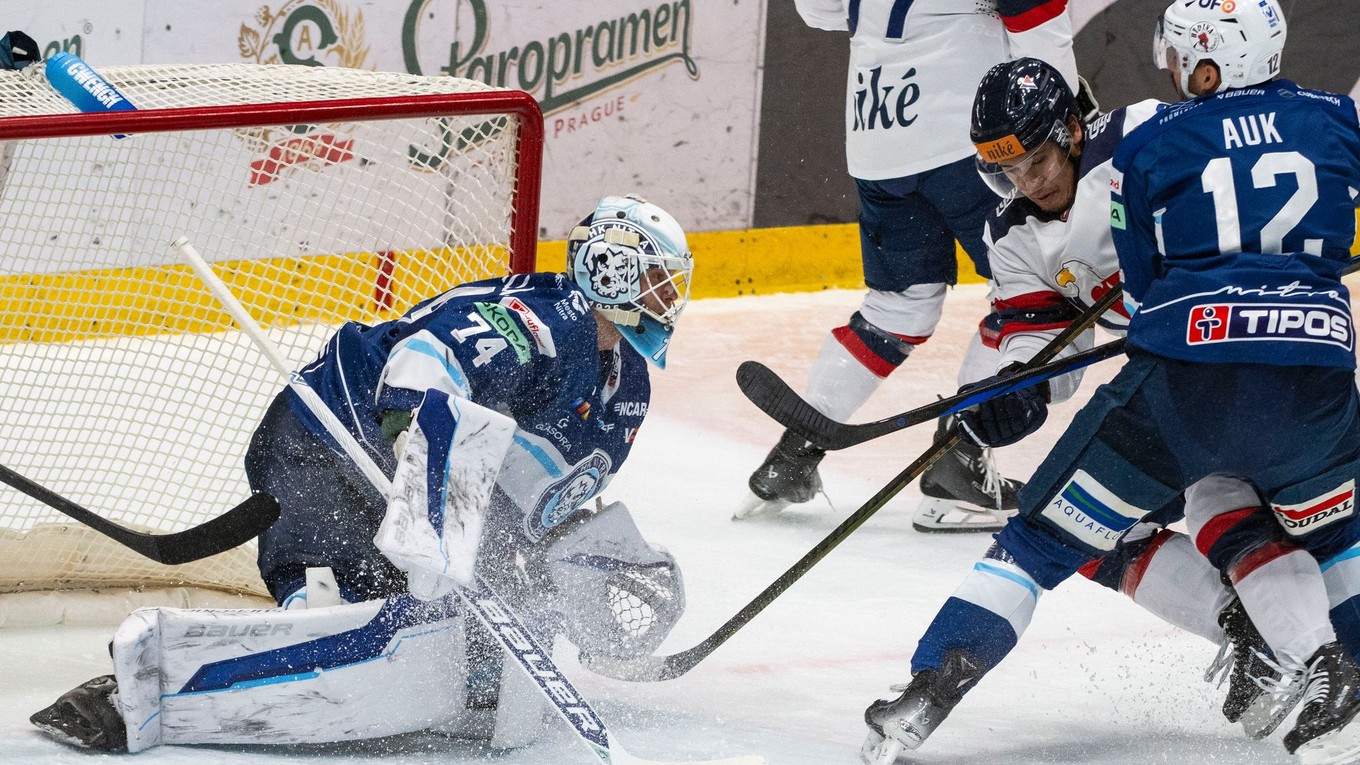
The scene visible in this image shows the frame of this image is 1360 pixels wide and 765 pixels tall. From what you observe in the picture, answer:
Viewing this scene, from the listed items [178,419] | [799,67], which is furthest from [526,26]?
[178,419]

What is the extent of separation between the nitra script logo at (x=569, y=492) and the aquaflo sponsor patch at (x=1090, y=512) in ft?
2.10

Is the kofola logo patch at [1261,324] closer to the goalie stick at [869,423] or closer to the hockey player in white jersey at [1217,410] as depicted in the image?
the hockey player in white jersey at [1217,410]

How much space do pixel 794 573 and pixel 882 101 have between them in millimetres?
1386

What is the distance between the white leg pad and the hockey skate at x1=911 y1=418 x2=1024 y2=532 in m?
1.55

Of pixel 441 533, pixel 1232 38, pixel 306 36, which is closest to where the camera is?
pixel 441 533

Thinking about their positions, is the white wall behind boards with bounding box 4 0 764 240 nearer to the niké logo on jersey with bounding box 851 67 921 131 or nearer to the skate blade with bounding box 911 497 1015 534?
the niké logo on jersey with bounding box 851 67 921 131

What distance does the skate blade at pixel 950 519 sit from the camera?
3496mm

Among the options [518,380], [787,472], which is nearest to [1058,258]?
[518,380]

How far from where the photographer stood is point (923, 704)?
7.14ft

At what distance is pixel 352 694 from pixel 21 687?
0.63m

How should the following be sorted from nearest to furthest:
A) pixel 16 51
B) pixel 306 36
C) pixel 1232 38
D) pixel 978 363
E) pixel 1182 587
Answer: pixel 1232 38, pixel 1182 587, pixel 16 51, pixel 978 363, pixel 306 36

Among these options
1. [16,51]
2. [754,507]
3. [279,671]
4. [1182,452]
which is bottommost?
[754,507]

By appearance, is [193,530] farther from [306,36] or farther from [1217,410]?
[306,36]

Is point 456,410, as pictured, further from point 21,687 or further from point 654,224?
point 21,687
